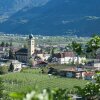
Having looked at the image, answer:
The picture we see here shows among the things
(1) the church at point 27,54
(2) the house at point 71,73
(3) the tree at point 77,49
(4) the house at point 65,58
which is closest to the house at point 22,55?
(1) the church at point 27,54

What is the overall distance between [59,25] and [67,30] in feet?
22.6

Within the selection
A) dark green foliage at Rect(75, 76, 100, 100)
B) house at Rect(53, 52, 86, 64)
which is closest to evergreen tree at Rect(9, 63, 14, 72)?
house at Rect(53, 52, 86, 64)

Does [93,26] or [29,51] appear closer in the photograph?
[29,51]

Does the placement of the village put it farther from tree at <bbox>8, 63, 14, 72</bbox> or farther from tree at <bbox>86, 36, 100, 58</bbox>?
tree at <bbox>86, 36, 100, 58</bbox>

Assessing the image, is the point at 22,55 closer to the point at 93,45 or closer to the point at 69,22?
the point at 93,45

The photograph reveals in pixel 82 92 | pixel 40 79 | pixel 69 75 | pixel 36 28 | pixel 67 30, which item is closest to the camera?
pixel 82 92

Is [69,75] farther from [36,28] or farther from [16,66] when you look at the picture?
[36,28]

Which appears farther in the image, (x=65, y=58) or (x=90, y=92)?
(x=65, y=58)

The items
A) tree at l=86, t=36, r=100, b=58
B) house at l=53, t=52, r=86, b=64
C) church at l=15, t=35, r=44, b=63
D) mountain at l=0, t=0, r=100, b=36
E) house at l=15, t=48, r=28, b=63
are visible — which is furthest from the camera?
mountain at l=0, t=0, r=100, b=36

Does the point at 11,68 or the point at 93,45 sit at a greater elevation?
the point at 93,45

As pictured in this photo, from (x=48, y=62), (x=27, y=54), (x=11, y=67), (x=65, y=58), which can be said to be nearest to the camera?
(x=11, y=67)

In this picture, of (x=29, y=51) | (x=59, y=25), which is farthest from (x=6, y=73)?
(x=59, y=25)

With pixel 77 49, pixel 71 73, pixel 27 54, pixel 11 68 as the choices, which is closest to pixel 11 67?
pixel 11 68

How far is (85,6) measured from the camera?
196m
